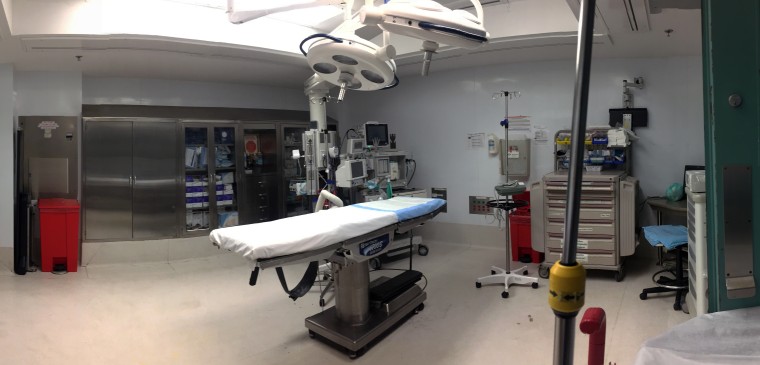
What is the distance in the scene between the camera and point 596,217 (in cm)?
420

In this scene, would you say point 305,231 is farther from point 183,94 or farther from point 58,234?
point 183,94

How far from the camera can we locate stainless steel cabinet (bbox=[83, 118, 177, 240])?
5250 mm

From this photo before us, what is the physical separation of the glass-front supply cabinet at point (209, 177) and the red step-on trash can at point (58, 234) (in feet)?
3.88

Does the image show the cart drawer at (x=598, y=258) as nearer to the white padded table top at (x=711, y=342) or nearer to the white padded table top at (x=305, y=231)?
the white padded table top at (x=305, y=231)

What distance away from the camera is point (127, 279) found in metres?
4.75

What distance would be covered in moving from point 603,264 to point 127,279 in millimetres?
4821

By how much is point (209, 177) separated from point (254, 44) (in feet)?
6.93

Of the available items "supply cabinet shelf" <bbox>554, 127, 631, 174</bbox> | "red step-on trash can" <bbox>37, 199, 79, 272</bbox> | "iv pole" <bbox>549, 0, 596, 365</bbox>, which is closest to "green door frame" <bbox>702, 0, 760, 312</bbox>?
"iv pole" <bbox>549, 0, 596, 365</bbox>

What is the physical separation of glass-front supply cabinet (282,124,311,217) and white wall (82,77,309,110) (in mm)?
462

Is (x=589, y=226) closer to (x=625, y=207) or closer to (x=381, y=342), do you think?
(x=625, y=207)

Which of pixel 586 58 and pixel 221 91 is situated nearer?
pixel 586 58

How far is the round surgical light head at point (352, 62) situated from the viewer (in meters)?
2.55

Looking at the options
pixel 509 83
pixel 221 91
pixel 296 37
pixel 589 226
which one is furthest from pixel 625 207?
pixel 221 91

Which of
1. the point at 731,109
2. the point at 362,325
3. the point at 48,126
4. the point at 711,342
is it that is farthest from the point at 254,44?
the point at 711,342
